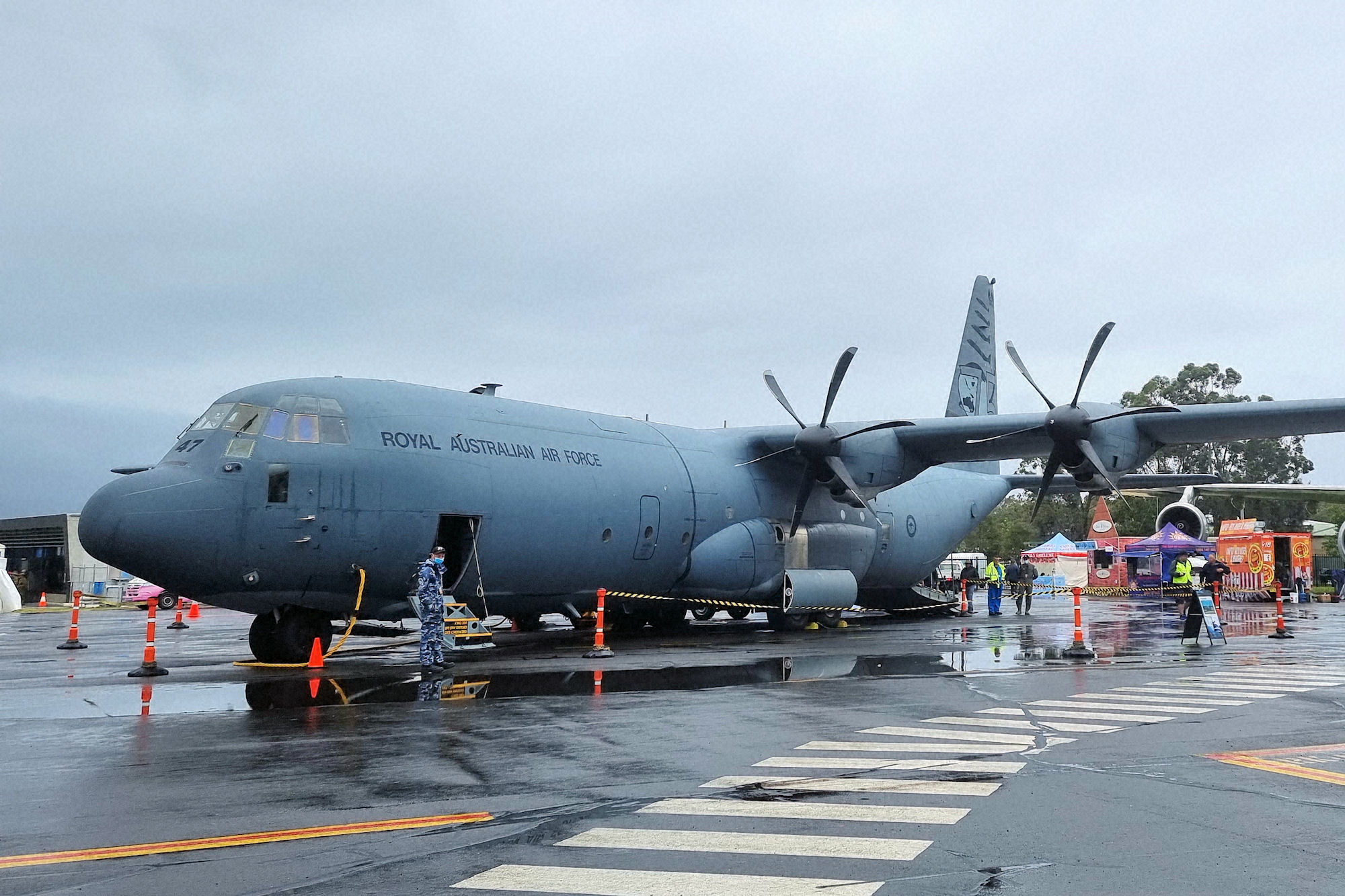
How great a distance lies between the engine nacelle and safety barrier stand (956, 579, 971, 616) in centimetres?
1399

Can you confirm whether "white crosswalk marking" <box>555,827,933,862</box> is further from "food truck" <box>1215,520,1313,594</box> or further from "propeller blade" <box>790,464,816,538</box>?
"food truck" <box>1215,520,1313,594</box>

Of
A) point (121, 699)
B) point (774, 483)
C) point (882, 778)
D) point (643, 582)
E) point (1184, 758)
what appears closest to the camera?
point (882, 778)

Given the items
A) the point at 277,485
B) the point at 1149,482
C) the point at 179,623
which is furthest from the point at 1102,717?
the point at 179,623

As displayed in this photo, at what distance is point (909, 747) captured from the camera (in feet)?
27.6

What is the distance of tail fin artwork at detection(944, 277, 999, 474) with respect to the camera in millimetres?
29391

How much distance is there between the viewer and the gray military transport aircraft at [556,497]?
46.6 feet

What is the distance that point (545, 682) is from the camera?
1284 cm

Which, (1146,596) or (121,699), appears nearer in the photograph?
(121,699)

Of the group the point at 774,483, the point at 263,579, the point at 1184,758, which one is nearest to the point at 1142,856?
the point at 1184,758

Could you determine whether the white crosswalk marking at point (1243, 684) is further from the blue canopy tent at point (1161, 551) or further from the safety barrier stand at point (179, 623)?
the blue canopy tent at point (1161, 551)

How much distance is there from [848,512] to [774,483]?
215cm

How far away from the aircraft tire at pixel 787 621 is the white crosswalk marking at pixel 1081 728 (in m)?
13.1

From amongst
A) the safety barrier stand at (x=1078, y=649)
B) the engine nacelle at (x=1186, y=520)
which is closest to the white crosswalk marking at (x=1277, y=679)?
the safety barrier stand at (x=1078, y=649)

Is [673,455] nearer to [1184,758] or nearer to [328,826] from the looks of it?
[1184,758]
